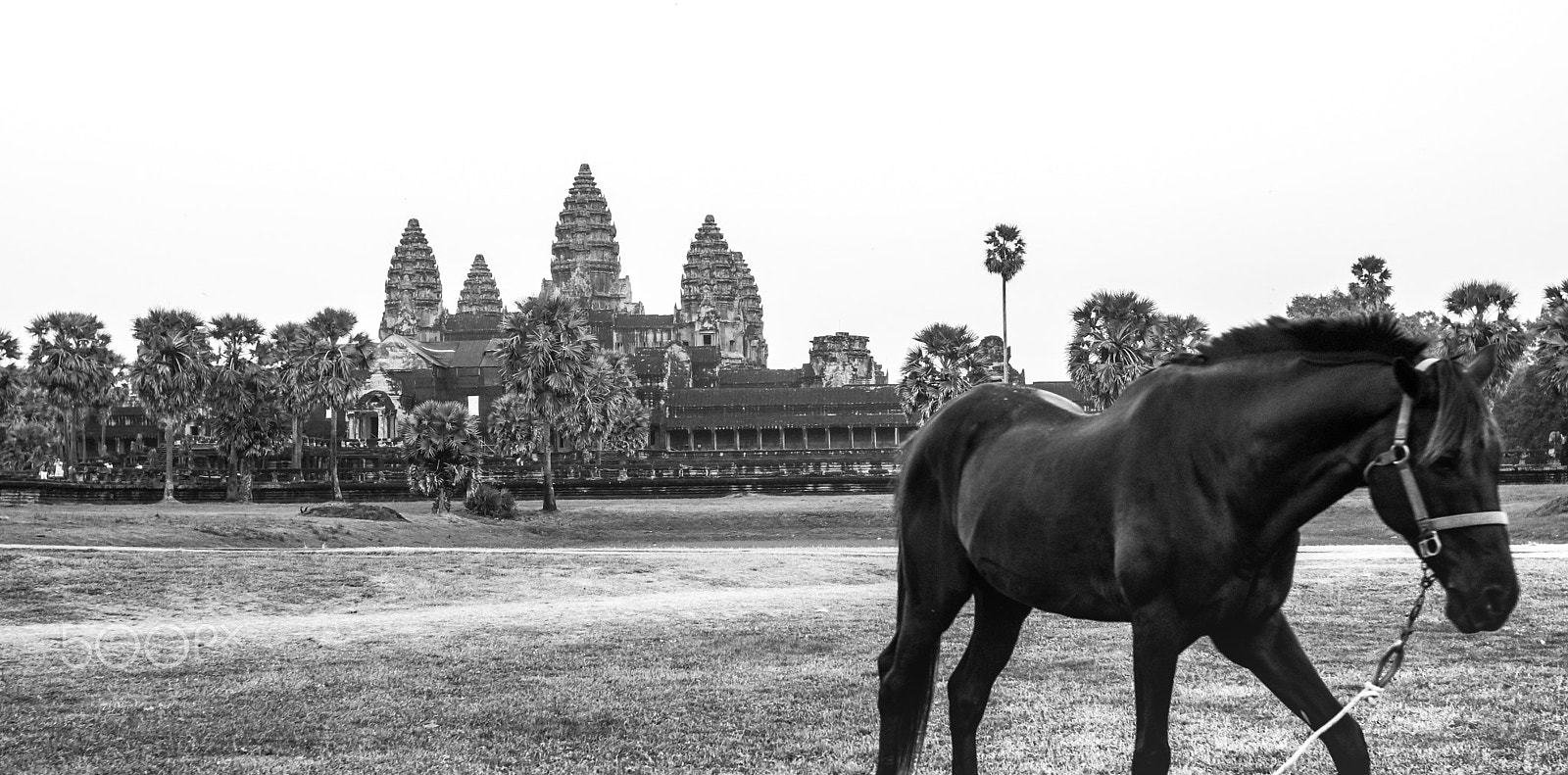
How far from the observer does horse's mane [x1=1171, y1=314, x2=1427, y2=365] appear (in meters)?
4.67

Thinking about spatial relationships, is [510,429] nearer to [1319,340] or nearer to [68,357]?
[68,357]

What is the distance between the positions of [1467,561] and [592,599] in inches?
600

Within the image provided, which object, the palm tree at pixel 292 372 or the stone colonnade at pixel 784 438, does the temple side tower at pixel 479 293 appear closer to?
the stone colonnade at pixel 784 438

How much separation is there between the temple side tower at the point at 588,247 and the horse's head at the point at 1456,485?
134341 millimetres

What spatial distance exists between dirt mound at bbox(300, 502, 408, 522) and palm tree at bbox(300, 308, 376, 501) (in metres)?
14.7

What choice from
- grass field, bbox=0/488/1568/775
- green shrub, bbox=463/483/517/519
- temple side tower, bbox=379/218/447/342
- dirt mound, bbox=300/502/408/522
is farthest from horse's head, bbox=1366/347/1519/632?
temple side tower, bbox=379/218/447/342

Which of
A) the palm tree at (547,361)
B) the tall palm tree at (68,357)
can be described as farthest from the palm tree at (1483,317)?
the tall palm tree at (68,357)

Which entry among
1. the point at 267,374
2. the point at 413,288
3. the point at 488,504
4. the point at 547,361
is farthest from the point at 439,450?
the point at 413,288

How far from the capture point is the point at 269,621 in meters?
15.5

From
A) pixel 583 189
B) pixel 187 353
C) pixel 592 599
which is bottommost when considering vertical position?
pixel 592 599

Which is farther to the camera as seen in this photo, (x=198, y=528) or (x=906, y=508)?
(x=198, y=528)

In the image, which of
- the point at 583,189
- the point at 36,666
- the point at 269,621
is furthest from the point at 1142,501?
the point at 583,189

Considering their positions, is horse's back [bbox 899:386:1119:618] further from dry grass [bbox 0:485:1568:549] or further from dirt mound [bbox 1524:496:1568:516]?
dirt mound [bbox 1524:496:1568:516]

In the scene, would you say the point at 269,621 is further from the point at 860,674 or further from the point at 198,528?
the point at 198,528
